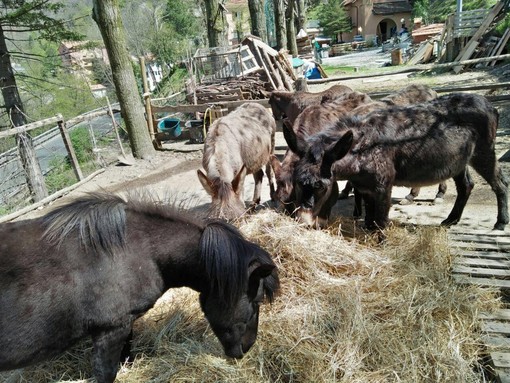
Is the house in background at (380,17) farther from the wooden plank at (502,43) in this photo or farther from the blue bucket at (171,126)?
the blue bucket at (171,126)

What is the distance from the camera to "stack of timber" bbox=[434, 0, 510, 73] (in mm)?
16250

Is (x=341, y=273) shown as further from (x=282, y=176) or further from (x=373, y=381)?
(x=282, y=176)

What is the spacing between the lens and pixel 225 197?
4254 millimetres

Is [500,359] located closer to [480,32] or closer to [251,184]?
[251,184]

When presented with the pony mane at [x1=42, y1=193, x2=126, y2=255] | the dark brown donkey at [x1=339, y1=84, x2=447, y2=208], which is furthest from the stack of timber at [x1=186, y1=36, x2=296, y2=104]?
the pony mane at [x1=42, y1=193, x2=126, y2=255]

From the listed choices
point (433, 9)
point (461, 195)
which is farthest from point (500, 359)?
point (433, 9)

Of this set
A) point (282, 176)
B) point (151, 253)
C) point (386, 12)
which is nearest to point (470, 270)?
point (282, 176)

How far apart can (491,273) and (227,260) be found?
8.86 ft

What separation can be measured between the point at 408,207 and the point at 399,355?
308cm

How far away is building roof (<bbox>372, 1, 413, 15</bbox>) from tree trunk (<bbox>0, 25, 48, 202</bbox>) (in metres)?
52.9

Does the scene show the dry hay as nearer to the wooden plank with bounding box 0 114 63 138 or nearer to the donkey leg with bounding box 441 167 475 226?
the donkey leg with bounding box 441 167 475 226

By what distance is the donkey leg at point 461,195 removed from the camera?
4.64 m

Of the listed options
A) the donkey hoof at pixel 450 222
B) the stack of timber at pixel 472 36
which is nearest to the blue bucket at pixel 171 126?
the donkey hoof at pixel 450 222

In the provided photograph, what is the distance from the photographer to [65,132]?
348 inches
